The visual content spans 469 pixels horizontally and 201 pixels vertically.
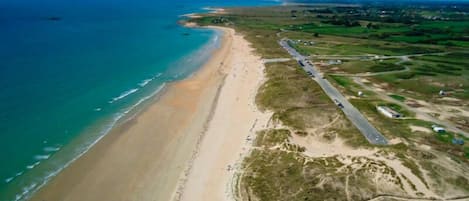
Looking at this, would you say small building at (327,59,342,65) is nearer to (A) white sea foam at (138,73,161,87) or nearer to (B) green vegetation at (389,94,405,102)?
(B) green vegetation at (389,94,405,102)

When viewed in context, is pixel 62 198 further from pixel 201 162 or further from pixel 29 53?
pixel 29 53

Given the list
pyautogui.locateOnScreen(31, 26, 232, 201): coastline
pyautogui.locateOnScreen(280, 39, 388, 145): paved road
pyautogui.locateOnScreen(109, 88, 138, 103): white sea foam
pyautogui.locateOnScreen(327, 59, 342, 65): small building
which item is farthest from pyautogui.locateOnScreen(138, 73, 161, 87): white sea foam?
pyautogui.locateOnScreen(327, 59, 342, 65): small building

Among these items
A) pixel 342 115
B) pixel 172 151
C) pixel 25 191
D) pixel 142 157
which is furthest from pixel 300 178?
pixel 25 191

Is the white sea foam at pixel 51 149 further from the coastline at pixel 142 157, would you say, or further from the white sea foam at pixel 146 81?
the white sea foam at pixel 146 81

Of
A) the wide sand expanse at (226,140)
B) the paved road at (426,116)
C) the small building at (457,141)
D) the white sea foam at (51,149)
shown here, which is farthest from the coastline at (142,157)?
the small building at (457,141)

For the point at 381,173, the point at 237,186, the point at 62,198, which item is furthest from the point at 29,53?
A: the point at 381,173

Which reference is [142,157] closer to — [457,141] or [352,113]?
[352,113]

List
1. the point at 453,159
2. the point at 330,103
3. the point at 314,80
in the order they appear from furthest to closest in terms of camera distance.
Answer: the point at 314,80 < the point at 330,103 < the point at 453,159

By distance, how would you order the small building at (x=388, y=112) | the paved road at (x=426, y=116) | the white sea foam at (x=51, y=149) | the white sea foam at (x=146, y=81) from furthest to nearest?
the white sea foam at (x=146, y=81), the small building at (x=388, y=112), the paved road at (x=426, y=116), the white sea foam at (x=51, y=149)
